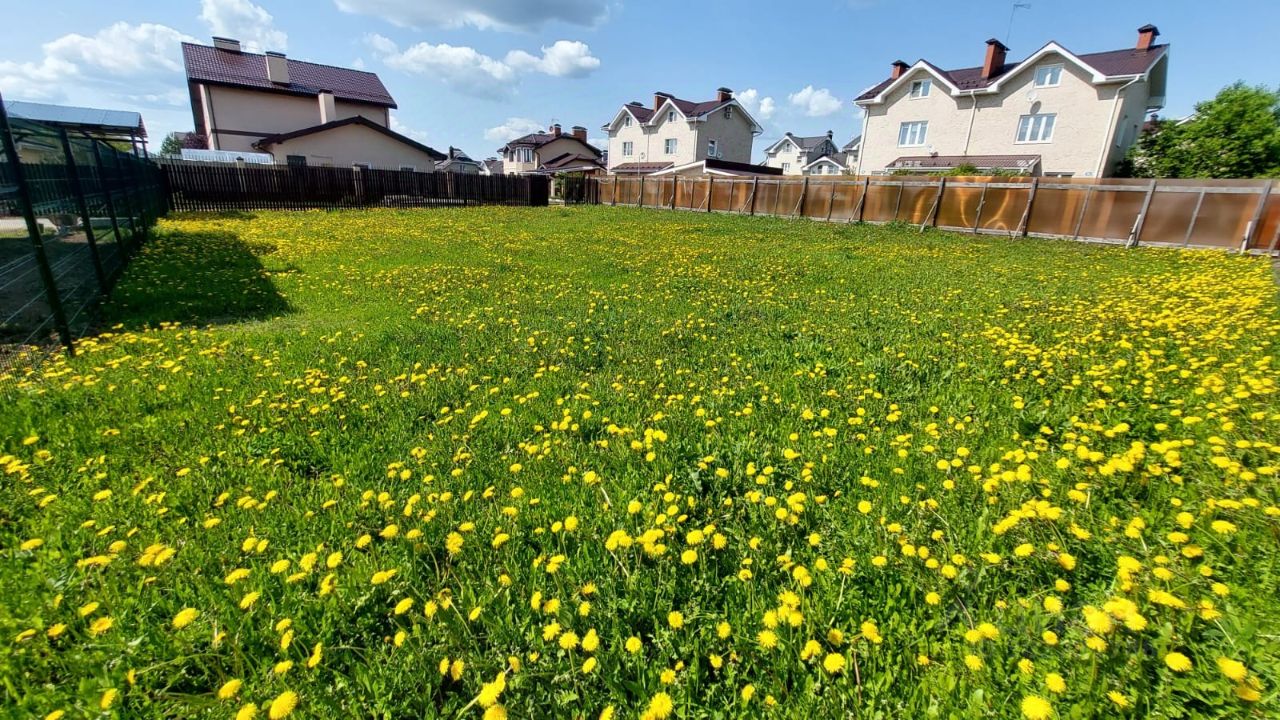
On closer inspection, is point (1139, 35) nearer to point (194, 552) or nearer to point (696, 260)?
point (696, 260)

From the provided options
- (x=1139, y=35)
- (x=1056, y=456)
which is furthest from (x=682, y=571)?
(x=1139, y=35)

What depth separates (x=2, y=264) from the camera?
4.44 meters

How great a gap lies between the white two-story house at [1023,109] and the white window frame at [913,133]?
0.20 ft

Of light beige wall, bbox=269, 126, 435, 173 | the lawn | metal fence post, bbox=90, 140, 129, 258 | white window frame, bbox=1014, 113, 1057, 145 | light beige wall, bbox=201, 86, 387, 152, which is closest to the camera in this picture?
the lawn

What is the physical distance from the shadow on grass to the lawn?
68cm

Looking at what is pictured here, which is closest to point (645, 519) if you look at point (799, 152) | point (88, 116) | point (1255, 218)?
point (1255, 218)

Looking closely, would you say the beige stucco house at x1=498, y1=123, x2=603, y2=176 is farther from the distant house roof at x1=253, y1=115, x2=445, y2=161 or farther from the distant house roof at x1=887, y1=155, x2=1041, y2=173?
the distant house roof at x1=887, y1=155, x2=1041, y2=173

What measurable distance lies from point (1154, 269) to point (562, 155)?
186 feet

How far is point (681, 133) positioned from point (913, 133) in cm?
1828

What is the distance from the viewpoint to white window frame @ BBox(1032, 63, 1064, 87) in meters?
28.5

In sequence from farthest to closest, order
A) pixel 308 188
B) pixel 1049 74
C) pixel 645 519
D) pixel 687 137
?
1. pixel 687 137
2. pixel 1049 74
3. pixel 308 188
4. pixel 645 519

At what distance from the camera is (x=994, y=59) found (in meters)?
31.5

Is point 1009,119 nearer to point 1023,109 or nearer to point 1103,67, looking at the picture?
point 1023,109

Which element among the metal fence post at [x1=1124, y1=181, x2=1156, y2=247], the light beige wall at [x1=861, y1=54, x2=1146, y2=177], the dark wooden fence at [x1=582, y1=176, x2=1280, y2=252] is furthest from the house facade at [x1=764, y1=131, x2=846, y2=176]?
the metal fence post at [x1=1124, y1=181, x2=1156, y2=247]
